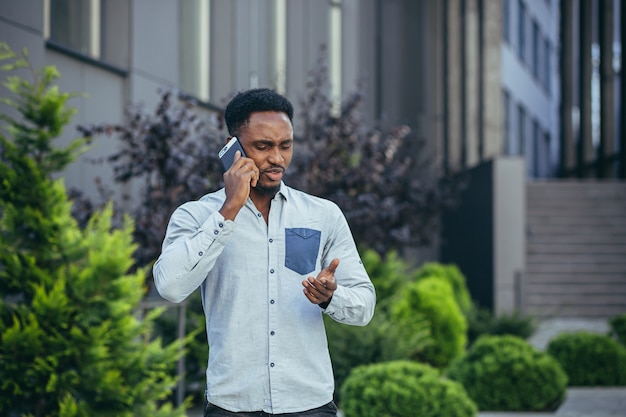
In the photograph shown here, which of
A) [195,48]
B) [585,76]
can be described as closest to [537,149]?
[585,76]

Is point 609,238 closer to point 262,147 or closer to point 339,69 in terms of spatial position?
point 339,69

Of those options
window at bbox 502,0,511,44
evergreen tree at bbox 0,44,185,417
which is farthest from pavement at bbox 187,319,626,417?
window at bbox 502,0,511,44

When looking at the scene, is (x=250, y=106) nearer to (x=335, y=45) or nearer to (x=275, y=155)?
(x=275, y=155)

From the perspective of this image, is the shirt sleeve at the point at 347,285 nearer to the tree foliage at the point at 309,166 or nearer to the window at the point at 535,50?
the tree foliage at the point at 309,166

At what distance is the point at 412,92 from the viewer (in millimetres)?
31906

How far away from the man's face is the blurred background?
631 cm

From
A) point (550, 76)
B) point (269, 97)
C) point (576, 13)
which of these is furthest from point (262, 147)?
point (550, 76)

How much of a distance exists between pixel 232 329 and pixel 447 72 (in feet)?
95.1

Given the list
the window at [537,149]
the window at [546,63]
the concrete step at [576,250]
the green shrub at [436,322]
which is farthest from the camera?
the window at [546,63]

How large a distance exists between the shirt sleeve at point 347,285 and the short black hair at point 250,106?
1.44 ft

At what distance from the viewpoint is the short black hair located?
3.33 meters

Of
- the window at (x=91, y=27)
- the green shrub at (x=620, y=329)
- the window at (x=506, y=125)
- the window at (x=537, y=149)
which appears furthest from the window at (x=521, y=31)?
the window at (x=91, y=27)

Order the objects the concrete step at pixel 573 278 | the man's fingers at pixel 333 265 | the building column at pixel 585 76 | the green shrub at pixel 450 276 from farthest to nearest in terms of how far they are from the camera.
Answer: the building column at pixel 585 76
the concrete step at pixel 573 278
the green shrub at pixel 450 276
the man's fingers at pixel 333 265

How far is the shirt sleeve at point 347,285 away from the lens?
10.5 feet
